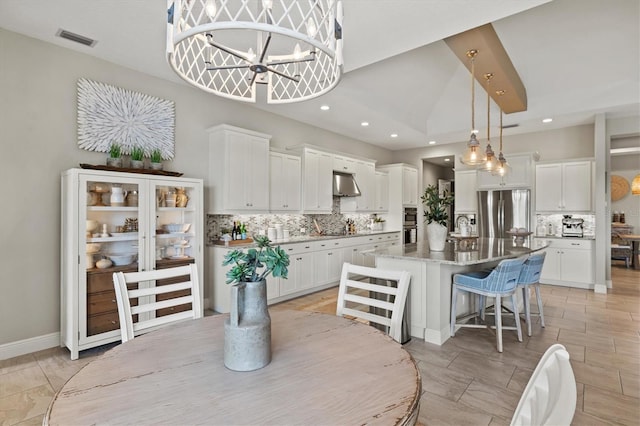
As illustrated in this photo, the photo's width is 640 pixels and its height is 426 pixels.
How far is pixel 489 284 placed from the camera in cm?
319

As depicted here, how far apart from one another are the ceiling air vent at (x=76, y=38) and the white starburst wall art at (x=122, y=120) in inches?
15.3

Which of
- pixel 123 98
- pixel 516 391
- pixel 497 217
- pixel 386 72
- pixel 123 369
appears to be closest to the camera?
pixel 123 369

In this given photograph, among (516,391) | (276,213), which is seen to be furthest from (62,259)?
(516,391)

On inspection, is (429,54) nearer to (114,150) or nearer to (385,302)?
(385,302)

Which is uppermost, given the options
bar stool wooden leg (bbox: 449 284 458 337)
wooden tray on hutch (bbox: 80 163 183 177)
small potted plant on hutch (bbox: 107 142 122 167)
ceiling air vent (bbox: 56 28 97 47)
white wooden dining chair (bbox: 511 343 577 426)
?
ceiling air vent (bbox: 56 28 97 47)

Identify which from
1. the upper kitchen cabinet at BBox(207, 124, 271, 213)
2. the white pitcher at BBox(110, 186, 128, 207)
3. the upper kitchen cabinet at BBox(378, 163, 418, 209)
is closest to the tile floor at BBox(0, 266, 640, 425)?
the white pitcher at BBox(110, 186, 128, 207)

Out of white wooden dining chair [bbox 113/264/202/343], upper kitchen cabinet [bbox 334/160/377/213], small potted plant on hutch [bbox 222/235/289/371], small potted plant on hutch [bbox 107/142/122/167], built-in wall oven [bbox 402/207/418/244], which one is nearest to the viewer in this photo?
small potted plant on hutch [bbox 222/235/289/371]

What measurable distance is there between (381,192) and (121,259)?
5601mm

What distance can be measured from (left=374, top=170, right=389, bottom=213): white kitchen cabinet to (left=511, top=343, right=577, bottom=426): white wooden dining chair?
6727mm

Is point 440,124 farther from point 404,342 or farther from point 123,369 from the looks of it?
point 123,369

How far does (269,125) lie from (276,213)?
152 cm

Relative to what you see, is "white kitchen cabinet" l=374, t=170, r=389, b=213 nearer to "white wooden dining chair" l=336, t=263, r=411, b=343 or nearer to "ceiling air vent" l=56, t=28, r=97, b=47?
"white wooden dining chair" l=336, t=263, r=411, b=343

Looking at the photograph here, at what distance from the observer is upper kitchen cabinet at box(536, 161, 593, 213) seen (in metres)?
5.85

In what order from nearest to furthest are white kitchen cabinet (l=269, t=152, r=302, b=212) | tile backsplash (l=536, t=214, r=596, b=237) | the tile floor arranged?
the tile floor < white kitchen cabinet (l=269, t=152, r=302, b=212) < tile backsplash (l=536, t=214, r=596, b=237)
